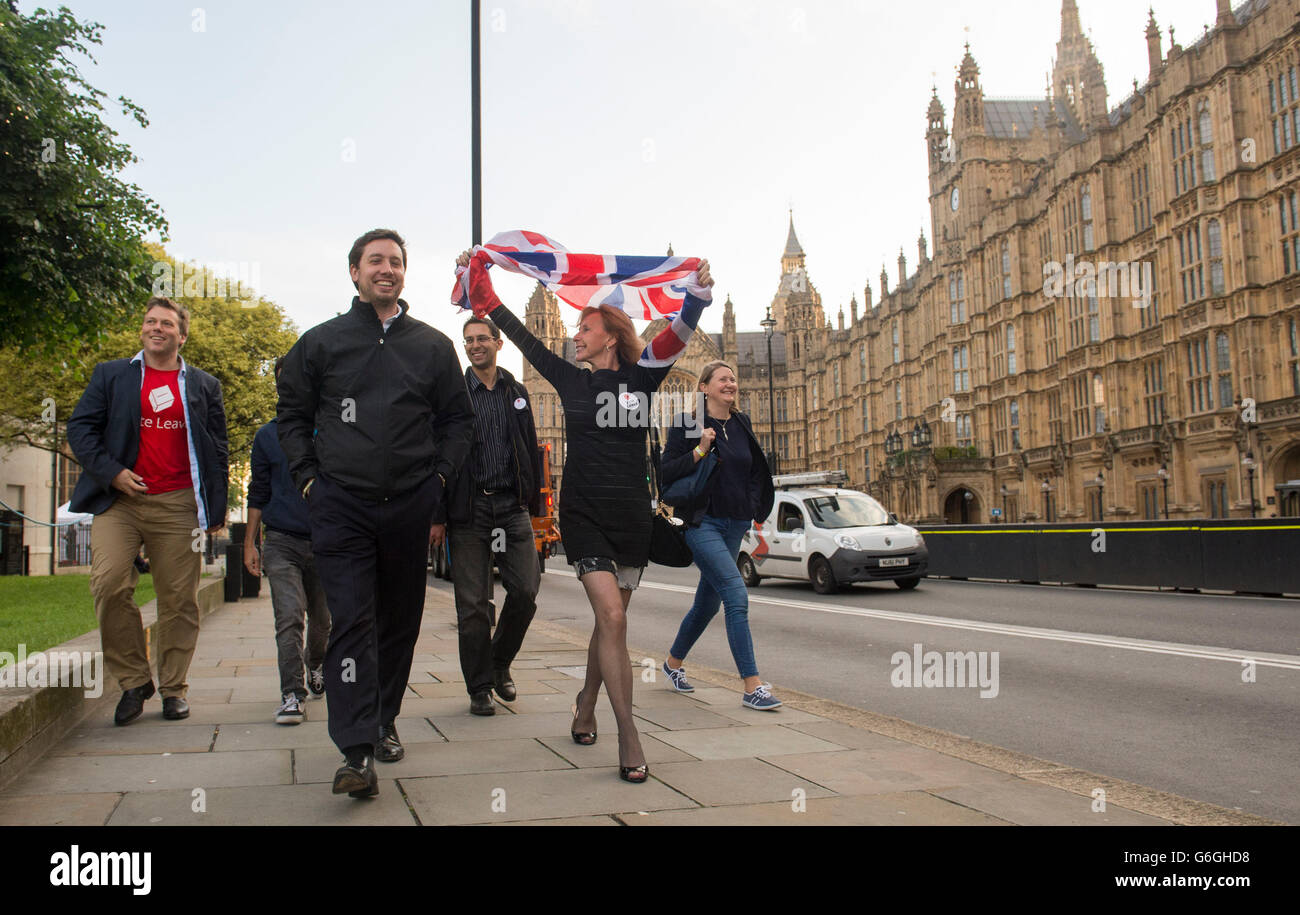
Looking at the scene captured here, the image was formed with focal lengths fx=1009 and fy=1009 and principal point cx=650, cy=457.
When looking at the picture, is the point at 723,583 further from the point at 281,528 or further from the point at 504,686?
the point at 281,528

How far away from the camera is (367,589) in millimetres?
4051

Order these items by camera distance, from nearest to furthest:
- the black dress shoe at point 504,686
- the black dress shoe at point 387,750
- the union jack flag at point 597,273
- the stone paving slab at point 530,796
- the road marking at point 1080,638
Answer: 1. the stone paving slab at point 530,796
2. the black dress shoe at point 387,750
3. the union jack flag at point 597,273
4. the black dress shoe at point 504,686
5. the road marking at point 1080,638

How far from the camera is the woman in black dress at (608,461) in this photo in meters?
4.40

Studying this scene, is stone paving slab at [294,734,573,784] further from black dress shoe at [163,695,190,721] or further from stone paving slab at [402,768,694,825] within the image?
black dress shoe at [163,695,190,721]

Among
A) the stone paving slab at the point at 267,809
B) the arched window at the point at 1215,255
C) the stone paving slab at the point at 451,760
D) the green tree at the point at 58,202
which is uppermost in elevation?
the arched window at the point at 1215,255

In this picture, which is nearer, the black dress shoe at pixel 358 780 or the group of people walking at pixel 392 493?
the black dress shoe at pixel 358 780

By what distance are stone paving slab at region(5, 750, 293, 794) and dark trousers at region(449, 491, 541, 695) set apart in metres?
1.38

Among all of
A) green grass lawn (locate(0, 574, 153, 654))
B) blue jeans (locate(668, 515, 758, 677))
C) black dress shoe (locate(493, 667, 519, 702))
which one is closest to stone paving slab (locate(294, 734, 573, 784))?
black dress shoe (locate(493, 667, 519, 702))

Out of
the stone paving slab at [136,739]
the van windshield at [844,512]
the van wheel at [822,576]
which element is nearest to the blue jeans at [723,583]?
the stone paving slab at [136,739]

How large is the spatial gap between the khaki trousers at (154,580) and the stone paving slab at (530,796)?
2.32 metres

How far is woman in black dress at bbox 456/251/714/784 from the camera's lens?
440 cm

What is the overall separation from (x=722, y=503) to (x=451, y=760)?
2584mm

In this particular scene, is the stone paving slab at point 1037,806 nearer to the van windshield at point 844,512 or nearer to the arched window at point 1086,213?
the van windshield at point 844,512
